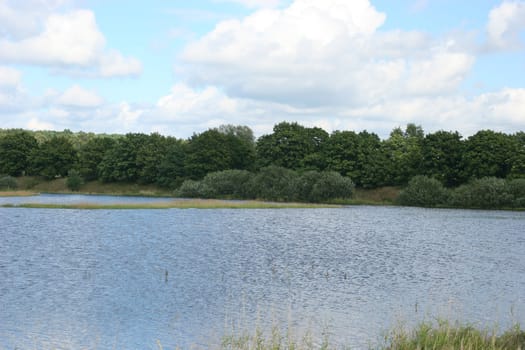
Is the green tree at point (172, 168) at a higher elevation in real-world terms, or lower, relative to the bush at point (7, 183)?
higher

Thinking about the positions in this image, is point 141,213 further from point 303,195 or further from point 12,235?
point 303,195

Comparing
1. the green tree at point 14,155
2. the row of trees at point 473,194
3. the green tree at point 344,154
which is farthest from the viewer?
the green tree at point 14,155

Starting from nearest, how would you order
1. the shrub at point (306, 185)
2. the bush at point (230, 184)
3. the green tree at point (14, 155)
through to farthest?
the shrub at point (306, 185) < the bush at point (230, 184) < the green tree at point (14, 155)

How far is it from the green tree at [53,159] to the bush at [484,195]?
344ft

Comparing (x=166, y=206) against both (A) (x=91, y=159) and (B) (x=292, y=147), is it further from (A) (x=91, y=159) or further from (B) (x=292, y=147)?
(A) (x=91, y=159)

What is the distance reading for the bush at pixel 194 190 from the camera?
130m

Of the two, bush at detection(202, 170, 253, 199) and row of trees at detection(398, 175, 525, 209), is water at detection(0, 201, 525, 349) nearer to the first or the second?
row of trees at detection(398, 175, 525, 209)

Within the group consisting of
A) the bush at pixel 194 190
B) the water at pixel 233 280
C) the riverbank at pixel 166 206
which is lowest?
the water at pixel 233 280

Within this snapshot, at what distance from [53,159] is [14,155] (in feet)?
39.3

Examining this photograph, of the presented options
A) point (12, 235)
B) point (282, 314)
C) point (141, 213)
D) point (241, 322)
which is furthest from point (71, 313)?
point (141, 213)

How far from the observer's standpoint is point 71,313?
2622 cm

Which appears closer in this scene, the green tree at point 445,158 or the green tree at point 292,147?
the green tree at point 445,158

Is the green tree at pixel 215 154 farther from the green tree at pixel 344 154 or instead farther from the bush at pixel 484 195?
the bush at pixel 484 195

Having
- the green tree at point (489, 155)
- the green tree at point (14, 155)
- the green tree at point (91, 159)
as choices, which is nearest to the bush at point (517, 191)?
the green tree at point (489, 155)
